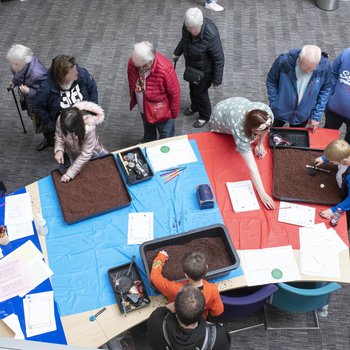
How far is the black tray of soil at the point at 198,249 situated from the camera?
7.88ft

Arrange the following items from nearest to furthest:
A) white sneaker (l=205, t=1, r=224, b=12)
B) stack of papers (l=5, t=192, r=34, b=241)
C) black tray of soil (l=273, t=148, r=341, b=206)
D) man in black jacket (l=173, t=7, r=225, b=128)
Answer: stack of papers (l=5, t=192, r=34, b=241), black tray of soil (l=273, t=148, r=341, b=206), man in black jacket (l=173, t=7, r=225, b=128), white sneaker (l=205, t=1, r=224, b=12)

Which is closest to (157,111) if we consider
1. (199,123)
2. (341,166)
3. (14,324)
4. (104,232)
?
(199,123)

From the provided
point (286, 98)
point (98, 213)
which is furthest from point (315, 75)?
point (98, 213)

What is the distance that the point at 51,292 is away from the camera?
2.42 metres

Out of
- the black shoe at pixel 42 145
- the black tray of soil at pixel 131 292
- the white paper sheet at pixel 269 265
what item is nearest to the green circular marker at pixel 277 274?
the white paper sheet at pixel 269 265

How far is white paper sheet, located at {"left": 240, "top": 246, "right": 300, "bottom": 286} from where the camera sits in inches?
97.0

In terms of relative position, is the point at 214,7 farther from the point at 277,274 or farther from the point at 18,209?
the point at 277,274

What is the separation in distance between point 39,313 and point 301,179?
182 cm

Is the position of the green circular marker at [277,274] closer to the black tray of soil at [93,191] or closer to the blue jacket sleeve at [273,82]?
the black tray of soil at [93,191]

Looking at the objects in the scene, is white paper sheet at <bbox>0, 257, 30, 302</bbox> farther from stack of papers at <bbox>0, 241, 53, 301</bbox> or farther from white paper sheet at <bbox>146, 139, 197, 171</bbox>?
white paper sheet at <bbox>146, 139, 197, 171</bbox>

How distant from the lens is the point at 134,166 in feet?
9.71

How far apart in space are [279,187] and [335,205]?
36cm

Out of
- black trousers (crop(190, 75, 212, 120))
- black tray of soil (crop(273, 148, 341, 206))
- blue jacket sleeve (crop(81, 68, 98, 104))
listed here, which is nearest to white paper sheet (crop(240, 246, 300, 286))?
black tray of soil (crop(273, 148, 341, 206))

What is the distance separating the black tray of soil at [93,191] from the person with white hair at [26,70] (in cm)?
88
